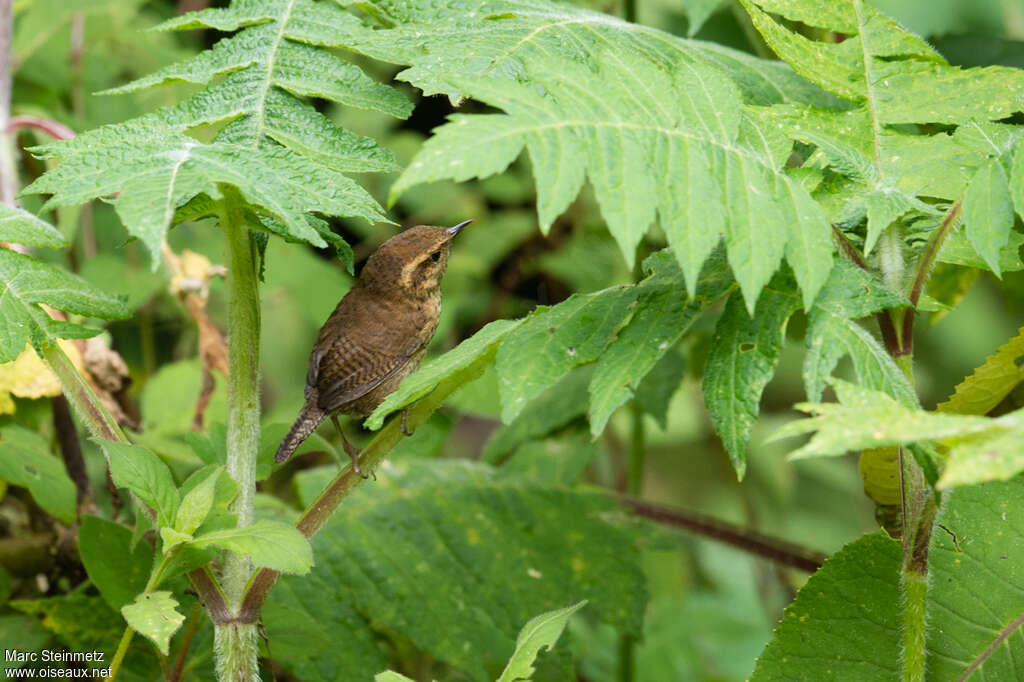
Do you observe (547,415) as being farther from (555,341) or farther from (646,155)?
(646,155)

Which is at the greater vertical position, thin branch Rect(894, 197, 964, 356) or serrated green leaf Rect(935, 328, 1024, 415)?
thin branch Rect(894, 197, 964, 356)

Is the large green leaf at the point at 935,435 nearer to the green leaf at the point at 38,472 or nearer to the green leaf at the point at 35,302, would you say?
the green leaf at the point at 35,302

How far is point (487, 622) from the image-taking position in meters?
2.45

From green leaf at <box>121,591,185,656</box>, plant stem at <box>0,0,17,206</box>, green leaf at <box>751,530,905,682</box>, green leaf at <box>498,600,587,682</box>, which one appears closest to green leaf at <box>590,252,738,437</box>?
green leaf at <box>498,600,587,682</box>

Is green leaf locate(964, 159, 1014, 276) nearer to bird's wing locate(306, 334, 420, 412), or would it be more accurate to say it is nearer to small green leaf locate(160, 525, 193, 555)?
small green leaf locate(160, 525, 193, 555)

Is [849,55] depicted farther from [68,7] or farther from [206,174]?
[68,7]

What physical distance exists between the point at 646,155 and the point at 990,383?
38.3 inches

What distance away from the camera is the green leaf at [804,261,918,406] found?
4.37 feet

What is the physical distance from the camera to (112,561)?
184 centimetres

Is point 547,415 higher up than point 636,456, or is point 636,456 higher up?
point 547,415

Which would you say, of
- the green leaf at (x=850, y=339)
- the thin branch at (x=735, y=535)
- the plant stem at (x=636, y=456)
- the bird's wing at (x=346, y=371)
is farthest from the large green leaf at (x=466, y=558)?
the green leaf at (x=850, y=339)

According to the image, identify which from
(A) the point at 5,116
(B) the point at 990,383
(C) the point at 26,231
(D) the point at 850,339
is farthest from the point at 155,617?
(A) the point at 5,116

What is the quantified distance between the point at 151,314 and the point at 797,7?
9.92 ft

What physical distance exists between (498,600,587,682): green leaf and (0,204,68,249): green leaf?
3.20 ft
